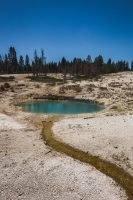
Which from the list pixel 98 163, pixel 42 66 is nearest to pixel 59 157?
pixel 98 163

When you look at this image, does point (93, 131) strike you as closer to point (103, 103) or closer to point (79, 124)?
point (79, 124)

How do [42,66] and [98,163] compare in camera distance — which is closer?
[98,163]

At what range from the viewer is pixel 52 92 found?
82.7 meters

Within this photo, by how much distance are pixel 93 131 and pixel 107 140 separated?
4.23 metres

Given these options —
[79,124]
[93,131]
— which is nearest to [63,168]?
[93,131]

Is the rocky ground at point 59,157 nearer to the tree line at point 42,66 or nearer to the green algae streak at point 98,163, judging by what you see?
the green algae streak at point 98,163

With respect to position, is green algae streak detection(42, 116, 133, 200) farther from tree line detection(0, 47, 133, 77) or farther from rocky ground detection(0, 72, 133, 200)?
tree line detection(0, 47, 133, 77)

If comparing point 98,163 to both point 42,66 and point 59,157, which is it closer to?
point 59,157

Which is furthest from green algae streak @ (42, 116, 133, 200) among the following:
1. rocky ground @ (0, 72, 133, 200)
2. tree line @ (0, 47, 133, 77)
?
tree line @ (0, 47, 133, 77)

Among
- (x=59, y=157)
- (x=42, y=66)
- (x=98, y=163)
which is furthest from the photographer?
(x=42, y=66)

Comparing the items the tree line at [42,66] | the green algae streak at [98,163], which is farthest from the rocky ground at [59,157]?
the tree line at [42,66]

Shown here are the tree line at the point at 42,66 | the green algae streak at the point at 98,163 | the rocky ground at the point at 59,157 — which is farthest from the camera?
the tree line at the point at 42,66

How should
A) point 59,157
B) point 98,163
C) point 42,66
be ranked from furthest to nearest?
point 42,66 → point 59,157 → point 98,163

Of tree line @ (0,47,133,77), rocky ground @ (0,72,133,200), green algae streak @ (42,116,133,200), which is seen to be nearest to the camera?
rocky ground @ (0,72,133,200)
